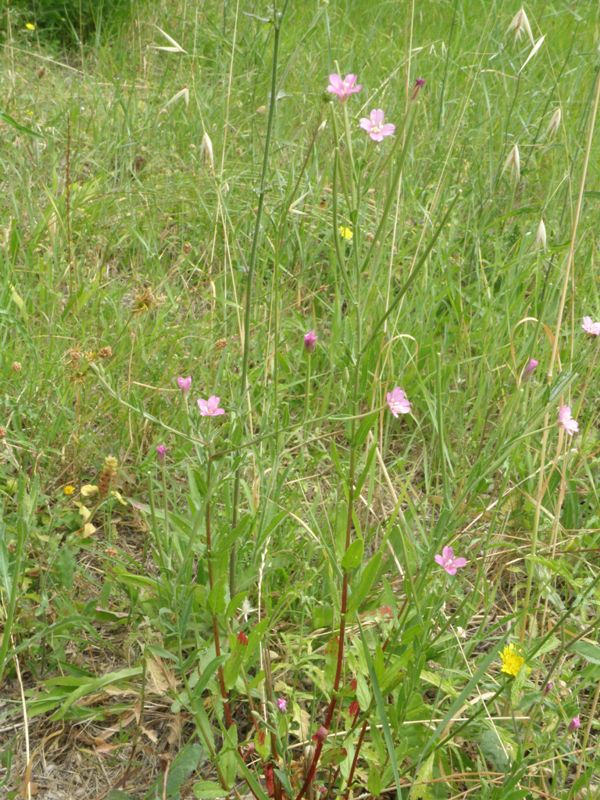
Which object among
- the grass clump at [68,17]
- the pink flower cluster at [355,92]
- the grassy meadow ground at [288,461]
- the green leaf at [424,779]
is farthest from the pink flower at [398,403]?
the grass clump at [68,17]

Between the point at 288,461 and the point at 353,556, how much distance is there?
634 mm

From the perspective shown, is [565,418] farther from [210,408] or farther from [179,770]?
[179,770]

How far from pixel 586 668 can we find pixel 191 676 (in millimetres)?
613

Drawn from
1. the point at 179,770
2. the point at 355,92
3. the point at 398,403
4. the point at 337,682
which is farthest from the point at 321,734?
the point at 355,92

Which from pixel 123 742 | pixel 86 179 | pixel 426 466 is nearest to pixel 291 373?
pixel 426 466

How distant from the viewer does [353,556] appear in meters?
1.11

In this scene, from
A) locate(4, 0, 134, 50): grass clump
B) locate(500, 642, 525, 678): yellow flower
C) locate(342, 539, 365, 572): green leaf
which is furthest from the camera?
locate(4, 0, 134, 50): grass clump

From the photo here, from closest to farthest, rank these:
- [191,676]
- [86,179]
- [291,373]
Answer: [191,676]
[291,373]
[86,179]

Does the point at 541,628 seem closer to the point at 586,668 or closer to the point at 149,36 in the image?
the point at 586,668

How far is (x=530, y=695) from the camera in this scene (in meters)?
1.21

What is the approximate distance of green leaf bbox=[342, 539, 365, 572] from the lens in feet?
3.59

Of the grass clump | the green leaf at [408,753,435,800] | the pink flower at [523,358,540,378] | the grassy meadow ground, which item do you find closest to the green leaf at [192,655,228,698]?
the grassy meadow ground

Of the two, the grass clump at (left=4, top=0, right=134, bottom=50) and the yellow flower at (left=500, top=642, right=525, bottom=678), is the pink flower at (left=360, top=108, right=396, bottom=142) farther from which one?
the grass clump at (left=4, top=0, right=134, bottom=50)

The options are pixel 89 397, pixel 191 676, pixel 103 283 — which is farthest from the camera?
pixel 103 283
